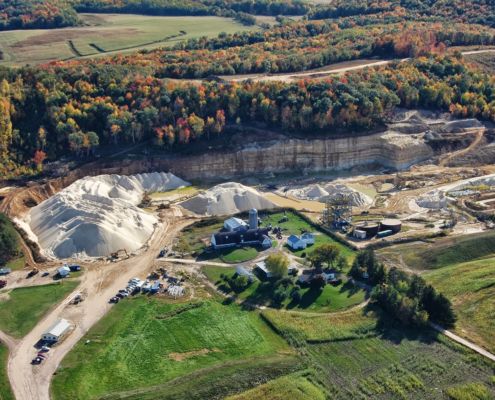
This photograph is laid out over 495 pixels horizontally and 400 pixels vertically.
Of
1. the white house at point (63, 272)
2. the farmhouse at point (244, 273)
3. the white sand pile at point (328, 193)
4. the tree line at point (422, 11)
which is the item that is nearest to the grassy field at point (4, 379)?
the white house at point (63, 272)

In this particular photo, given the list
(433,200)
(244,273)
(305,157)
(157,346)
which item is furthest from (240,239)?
(305,157)

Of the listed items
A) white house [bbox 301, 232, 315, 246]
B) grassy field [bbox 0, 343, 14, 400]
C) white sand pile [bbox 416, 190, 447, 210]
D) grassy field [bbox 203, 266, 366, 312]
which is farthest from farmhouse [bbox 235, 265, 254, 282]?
white sand pile [bbox 416, 190, 447, 210]

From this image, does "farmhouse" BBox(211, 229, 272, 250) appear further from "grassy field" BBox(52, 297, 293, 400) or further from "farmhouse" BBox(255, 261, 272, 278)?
"grassy field" BBox(52, 297, 293, 400)

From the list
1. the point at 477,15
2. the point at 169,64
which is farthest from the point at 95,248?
the point at 477,15

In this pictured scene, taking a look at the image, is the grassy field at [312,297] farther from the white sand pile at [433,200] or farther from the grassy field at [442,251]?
the white sand pile at [433,200]

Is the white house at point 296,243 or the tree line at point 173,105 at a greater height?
the tree line at point 173,105

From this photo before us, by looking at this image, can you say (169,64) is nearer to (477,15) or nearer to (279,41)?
(279,41)
